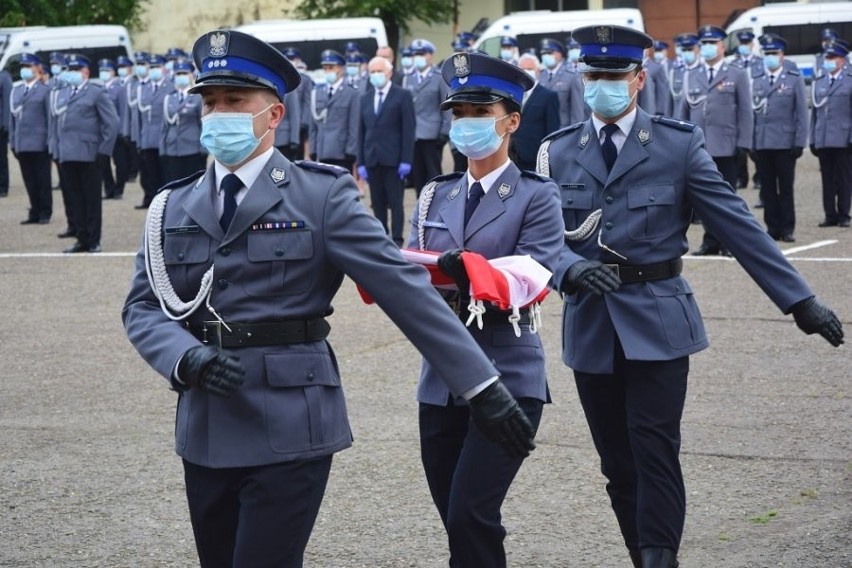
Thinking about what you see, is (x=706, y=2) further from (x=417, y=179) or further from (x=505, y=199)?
(x=505, y=199)

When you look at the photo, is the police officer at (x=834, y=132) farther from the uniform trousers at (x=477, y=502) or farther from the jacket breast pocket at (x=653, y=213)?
the uniform trousers at (x=477, y=502)

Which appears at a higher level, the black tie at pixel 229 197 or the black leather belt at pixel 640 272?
the black tie at pixel 229 197

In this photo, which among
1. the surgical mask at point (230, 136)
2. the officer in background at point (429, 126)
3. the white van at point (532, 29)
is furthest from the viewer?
the white van at point (532, 29)

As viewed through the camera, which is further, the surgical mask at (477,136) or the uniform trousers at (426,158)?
the uniform trousers at (426,158)

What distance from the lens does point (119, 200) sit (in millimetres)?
23672

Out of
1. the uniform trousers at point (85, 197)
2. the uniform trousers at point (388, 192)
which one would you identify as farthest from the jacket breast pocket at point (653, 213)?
the uniform trousers at point (85, 197)

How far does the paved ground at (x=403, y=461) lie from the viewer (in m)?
6.03

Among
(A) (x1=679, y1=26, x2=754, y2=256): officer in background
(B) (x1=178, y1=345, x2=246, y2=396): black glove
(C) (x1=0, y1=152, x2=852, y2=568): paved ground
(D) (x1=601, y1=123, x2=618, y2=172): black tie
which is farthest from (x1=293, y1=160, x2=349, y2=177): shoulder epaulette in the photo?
(A) (x1=679, y1=26, x2=754, y2=256): officer in background

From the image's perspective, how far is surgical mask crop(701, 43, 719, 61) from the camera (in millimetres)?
16728

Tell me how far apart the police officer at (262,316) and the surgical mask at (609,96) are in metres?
1.80

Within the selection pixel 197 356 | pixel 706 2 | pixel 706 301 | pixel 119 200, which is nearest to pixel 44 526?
pixel 197 356

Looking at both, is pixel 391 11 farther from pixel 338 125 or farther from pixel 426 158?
pixel 338 125

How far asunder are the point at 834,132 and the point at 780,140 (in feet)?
3.40

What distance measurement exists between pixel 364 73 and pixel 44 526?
52.8ft
